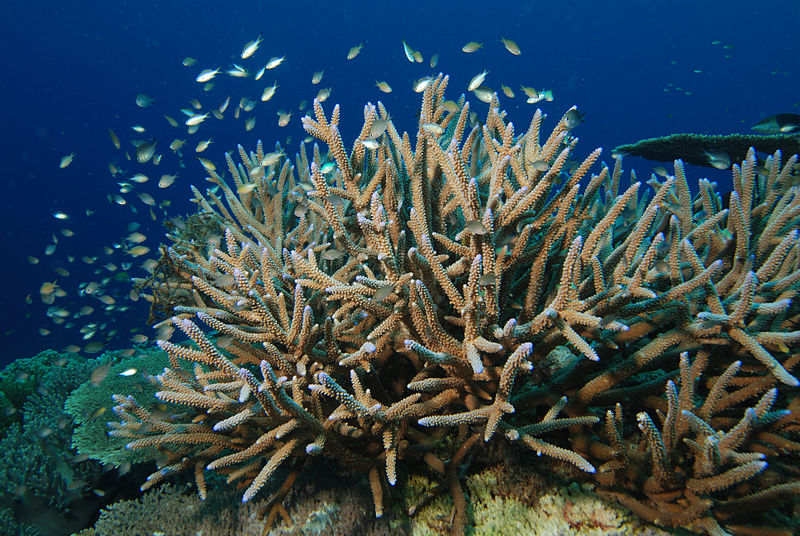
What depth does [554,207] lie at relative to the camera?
262cm

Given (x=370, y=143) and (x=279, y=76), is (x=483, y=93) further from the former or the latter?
(x=279, y=76)

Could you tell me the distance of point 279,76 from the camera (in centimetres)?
9275

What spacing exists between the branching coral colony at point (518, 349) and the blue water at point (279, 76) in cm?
3516

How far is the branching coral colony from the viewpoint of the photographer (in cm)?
209

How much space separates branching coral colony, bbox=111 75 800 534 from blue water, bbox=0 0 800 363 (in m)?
35.2

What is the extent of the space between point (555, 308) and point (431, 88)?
2220mm

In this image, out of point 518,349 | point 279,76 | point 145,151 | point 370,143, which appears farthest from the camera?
point 279,76

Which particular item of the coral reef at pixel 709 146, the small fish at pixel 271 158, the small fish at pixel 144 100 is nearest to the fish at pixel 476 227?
the small fish at pixel 271 158

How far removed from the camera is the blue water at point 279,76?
176ft

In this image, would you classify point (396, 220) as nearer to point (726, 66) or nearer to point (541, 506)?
point (541, 506)

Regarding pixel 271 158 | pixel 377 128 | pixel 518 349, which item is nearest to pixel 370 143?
pixel 377 128

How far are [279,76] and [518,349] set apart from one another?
10741 centimetres

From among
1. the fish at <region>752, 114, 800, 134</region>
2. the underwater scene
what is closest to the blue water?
the underwater scene

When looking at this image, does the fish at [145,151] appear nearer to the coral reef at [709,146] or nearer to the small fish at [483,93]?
the small fish at [483,93]
